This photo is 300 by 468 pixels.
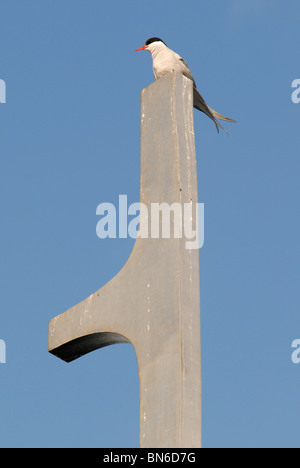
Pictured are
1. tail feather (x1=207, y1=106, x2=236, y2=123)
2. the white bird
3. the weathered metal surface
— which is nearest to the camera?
the weathered metal surface

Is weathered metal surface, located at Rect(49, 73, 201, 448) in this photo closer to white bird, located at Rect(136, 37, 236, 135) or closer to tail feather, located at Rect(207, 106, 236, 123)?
white bird, located at Rect(136, 37, 236, 135)

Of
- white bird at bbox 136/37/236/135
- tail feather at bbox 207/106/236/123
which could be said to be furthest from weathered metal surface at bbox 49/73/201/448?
tail feather at bbox 207/106/236/123

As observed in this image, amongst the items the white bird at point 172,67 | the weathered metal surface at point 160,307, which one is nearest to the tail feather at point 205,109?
the white bird at point 172,67

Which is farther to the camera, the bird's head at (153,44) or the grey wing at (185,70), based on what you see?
the bird's head at (153,44)

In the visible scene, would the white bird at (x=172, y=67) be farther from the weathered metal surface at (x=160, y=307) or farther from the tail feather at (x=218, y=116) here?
the weathered metal surface at (x=160, y=307)

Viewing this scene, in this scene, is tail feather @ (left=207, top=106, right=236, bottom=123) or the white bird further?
tail feather @ (left=207, top=106, right=236, bottom=123)

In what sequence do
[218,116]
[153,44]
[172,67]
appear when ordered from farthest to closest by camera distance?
[153,44], [218,116], [172,67]

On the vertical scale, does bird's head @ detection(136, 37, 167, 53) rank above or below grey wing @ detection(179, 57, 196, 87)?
above

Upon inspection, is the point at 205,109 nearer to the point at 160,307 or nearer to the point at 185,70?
the point at 185,70

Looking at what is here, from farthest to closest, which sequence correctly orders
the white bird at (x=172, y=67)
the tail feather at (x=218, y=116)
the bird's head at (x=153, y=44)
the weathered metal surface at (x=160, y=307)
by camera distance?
the bird's head at (x=153, y=44) → the tail feather at (x=218, y=116) → the white bird at (x=172, y=67) → the weathered metal surface at (x=160, y=307)

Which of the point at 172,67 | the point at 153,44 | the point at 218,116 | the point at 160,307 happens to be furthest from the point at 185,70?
the point at 160,307
